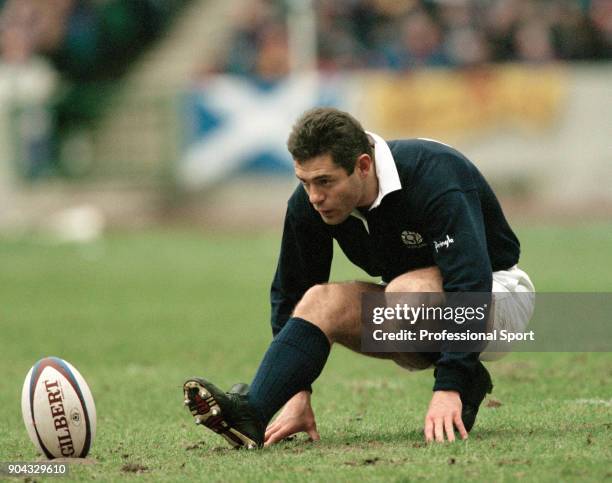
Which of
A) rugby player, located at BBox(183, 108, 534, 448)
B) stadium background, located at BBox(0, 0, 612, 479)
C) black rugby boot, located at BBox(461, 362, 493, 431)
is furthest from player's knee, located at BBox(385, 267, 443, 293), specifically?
stadium background, located at BBox(0, 0, 612, 479)

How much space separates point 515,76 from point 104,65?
304 inches

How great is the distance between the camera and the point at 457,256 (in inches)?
208

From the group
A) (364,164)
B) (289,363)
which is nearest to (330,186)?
(364,164)

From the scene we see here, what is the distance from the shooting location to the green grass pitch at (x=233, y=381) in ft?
16.1

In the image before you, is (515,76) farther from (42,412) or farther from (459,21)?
(42,412)

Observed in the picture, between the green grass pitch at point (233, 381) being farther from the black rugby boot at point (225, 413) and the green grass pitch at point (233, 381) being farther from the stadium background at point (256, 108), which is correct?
the stadium background at point (256, 108)

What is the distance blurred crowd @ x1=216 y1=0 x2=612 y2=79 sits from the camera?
2334cm

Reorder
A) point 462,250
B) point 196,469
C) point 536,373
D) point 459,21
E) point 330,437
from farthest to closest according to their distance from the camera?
point 459,21
point 536,373
point 330,437
point 462,250
point 196,469

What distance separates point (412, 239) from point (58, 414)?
1.66 metres

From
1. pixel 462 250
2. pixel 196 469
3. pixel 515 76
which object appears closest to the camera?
pixel 196 469

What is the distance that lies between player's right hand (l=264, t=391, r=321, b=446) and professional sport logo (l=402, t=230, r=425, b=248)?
2.55 feet

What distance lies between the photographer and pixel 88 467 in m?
5.09

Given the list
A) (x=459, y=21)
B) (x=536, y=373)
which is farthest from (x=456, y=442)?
(x=459, y=21)

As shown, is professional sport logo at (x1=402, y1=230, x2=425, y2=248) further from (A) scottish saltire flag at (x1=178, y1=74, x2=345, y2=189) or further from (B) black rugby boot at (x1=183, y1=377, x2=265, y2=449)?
(A) scottish saltire flag at (x1=178, y1=74, x2=345, y2=189)
